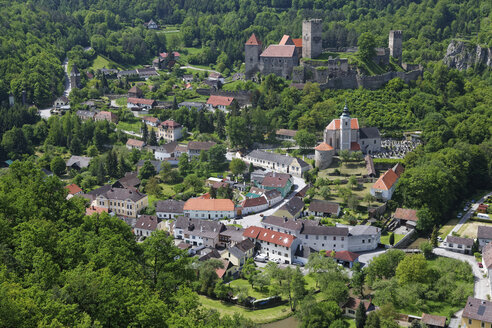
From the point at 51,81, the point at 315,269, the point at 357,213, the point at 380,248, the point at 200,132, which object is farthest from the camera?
the point at 51,81

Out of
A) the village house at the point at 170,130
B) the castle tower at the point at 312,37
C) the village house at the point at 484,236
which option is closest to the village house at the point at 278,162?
the village house at the point at 170,130

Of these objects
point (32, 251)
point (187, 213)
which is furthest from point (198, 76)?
point (32, 251)

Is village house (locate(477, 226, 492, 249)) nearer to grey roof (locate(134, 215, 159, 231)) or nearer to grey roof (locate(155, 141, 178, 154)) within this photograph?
grey roof (locate(134, 215, 159, 231))

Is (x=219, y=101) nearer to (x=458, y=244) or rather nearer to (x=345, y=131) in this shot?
(x=345, y=131)

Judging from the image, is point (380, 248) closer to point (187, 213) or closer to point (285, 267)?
point (285, 267)

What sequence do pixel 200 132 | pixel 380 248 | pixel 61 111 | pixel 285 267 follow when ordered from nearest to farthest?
pixel 285 267, pixel 380 248, pixel 200 132, pixel 61 111

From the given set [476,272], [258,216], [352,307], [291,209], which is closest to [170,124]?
[258,216]

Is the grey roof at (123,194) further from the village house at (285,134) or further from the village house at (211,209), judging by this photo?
the village house at (285,134)
